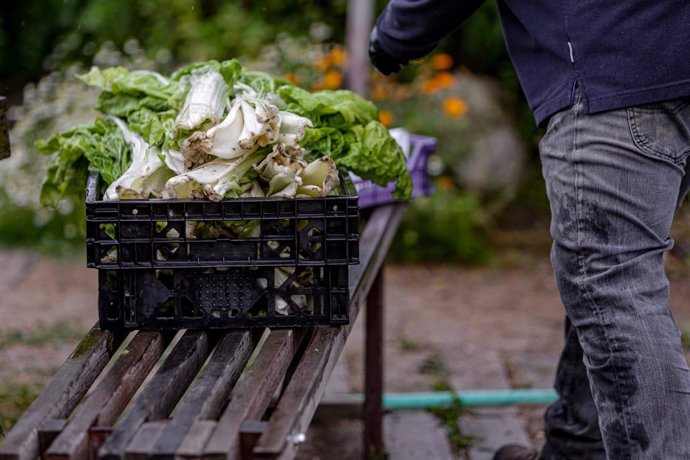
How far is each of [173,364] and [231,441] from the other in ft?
1.40

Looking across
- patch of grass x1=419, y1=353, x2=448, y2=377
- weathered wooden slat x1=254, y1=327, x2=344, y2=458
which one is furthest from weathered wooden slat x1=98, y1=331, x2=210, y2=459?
patch of grass x1=419, y1=353, x2=448, y2=377

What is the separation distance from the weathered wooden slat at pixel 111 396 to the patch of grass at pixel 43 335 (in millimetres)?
2869

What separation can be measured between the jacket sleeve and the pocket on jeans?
25.0 inches

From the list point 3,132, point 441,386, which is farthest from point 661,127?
point 441,386

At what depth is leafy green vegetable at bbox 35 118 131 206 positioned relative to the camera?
97.2 inches

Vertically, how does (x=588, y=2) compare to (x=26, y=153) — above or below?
above

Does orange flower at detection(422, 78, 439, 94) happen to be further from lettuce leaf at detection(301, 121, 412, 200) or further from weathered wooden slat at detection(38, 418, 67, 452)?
weathered wooden slat at detection(38, 418, 67, 452)

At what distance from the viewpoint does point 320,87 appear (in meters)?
6.44

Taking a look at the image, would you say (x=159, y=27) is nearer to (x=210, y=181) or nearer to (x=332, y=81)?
(x=332, y=81)

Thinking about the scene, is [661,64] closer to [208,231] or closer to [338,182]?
[338,182]

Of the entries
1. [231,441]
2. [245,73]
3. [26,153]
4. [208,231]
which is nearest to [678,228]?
[26,153]

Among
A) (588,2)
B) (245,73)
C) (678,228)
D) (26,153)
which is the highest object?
(588,2)

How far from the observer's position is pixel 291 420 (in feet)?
5.71

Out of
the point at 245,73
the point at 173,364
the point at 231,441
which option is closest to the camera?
the point at 231,441
